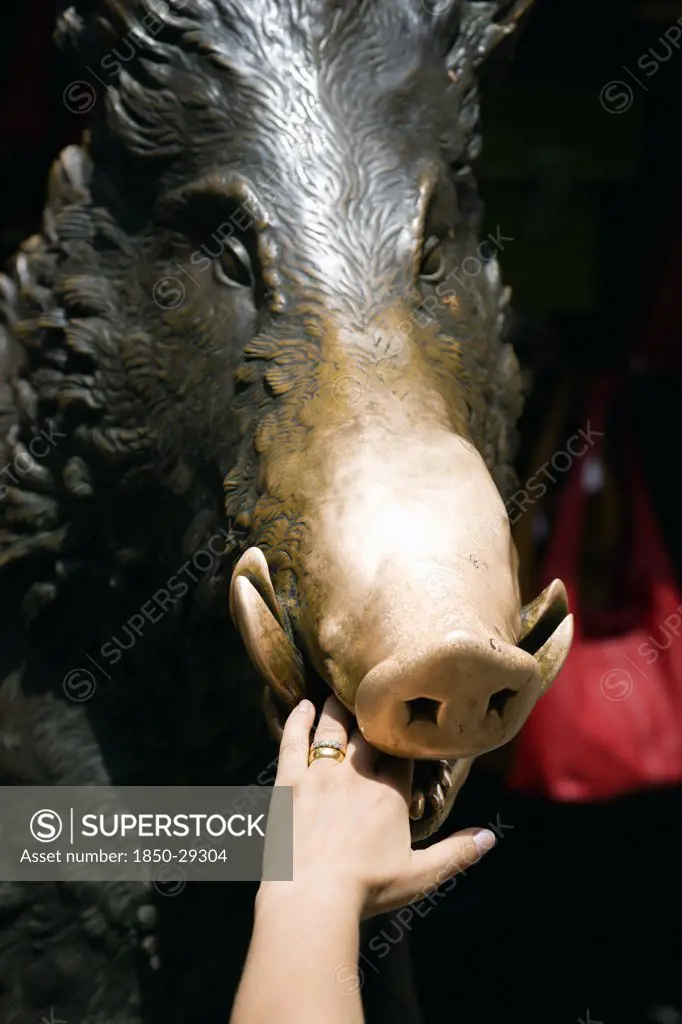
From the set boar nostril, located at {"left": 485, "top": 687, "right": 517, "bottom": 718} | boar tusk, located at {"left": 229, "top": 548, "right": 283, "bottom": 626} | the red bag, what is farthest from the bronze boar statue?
the red bag

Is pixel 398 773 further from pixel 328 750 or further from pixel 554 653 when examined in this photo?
pixel 554 653

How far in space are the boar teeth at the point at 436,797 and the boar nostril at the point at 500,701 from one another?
180 millimetres

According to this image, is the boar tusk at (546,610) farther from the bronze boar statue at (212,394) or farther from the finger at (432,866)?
the finger at (432,866)

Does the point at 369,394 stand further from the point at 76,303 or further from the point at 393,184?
the point at 76,303

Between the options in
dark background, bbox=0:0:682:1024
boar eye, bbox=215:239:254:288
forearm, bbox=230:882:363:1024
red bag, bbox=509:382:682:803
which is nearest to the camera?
forearm, bbox=230:882:363:1024

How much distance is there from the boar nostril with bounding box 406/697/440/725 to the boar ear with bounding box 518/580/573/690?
0.17m

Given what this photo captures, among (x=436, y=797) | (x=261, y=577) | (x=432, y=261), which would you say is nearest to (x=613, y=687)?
(x=432, y=261)

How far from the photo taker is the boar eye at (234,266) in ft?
5.04

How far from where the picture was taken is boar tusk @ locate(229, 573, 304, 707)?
1228 mm

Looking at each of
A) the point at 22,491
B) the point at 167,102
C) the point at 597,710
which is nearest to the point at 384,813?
the point at 22,491

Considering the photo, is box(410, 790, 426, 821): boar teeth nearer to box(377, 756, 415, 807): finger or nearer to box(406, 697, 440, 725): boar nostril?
box(377, 756, 415, 807): finger

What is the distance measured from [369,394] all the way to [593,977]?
1963mm

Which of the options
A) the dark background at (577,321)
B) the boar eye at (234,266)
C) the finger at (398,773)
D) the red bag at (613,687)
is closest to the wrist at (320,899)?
the finger at (398,773)

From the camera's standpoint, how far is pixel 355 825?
1150 millimetres
